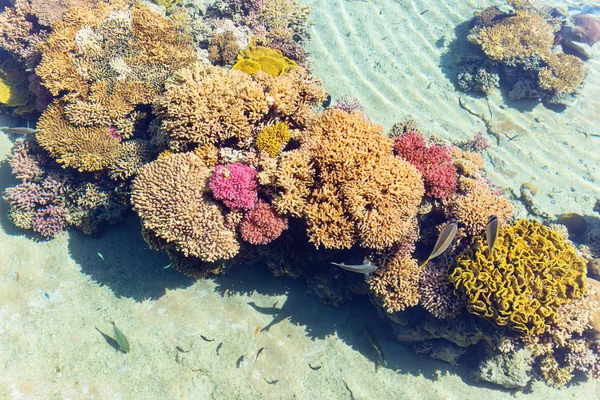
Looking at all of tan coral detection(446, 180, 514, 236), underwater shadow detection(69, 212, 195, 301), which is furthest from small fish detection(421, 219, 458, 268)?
underwater shadow detection(69, 212, 195, 301)

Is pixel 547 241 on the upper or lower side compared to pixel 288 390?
upper

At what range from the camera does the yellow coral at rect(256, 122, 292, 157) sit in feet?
16.4

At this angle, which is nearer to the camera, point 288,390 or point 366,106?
point 288,390

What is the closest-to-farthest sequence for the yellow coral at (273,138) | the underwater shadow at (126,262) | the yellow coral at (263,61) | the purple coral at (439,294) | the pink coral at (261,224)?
the pink coral at (261,224)
the purple coral at (439,294)
the yellow coral at (273,138)
the yellow coral at (263,61)
the underwater shadow at (126,262)

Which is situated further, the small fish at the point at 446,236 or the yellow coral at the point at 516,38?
the yellow coral at the point at 516,38

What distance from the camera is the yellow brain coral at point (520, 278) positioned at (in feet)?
14.7

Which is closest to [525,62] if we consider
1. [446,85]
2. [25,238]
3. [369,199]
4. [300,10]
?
[446,85]

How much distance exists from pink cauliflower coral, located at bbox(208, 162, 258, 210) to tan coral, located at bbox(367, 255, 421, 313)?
2.13 m

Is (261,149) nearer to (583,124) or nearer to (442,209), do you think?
(442,209)

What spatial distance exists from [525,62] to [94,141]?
969 centimetres

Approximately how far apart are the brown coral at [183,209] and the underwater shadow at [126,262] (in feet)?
5.72

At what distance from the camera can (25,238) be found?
6570 mm

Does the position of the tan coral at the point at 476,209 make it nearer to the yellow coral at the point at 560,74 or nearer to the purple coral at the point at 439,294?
the purple coral at the point at 439,294

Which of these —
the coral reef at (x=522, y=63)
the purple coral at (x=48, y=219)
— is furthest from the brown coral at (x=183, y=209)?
the coral reef at (x=522, y=63)
